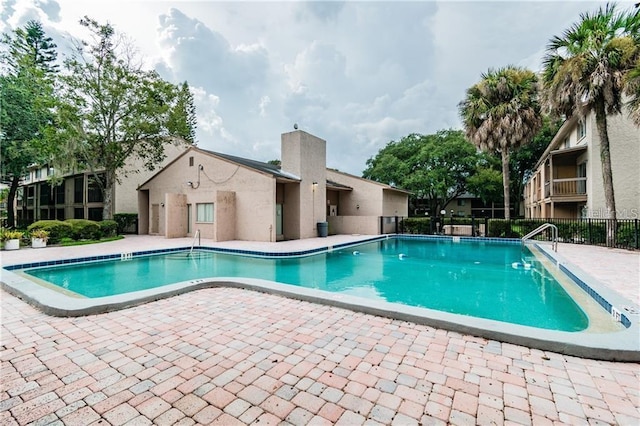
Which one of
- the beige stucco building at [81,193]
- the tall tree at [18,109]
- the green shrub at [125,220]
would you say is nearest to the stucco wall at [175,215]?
the beige stucco building at [81,193]

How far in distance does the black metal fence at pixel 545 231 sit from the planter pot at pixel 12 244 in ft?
63.3

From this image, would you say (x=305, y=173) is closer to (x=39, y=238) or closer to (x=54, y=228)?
(x=54, y=228)

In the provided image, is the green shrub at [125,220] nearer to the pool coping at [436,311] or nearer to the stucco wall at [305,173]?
the stucco wall at [305,173]

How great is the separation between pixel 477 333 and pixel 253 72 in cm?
1658

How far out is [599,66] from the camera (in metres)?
10.5

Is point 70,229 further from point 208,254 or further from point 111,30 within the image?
point 111,30

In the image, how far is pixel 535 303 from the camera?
5566 millimetres

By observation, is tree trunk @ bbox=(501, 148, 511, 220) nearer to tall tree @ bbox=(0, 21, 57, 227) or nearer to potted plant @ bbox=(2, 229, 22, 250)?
potted plant @ bbox=(2, 229, 22, 250)

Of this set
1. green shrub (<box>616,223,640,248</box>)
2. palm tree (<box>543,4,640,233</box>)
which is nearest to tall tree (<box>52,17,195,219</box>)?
palm tree (<box>543,4,640,233</box>)

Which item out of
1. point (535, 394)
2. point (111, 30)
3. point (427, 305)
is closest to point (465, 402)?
point (535, 394)

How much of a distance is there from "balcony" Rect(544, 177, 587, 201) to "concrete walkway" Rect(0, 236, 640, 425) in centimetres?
1678

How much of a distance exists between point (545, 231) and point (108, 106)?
2393cm

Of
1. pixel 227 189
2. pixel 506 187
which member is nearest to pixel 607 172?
pixel 506 187

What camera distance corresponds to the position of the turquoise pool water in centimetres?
534
